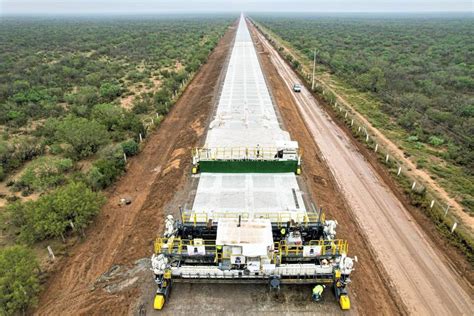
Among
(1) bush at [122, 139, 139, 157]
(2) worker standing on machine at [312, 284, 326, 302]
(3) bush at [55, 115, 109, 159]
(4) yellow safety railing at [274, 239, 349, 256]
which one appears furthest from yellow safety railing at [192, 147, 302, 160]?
(2) worker standing on machine at [312, 284, 326, 302]

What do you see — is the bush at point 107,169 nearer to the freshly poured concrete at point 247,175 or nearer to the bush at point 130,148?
the bush at point 130,148

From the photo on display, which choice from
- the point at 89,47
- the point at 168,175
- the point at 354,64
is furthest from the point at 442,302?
the point at 89,47

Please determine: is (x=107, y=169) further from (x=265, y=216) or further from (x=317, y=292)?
(x=317, y=292)

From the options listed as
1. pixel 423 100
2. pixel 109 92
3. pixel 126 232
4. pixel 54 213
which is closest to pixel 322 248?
pixel 126 232

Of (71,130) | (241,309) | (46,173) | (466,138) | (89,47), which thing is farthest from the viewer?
(89,47)

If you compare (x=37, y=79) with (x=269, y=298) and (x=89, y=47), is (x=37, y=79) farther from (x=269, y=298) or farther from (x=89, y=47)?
(x=269, y=298)

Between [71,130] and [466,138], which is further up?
[71,130]
